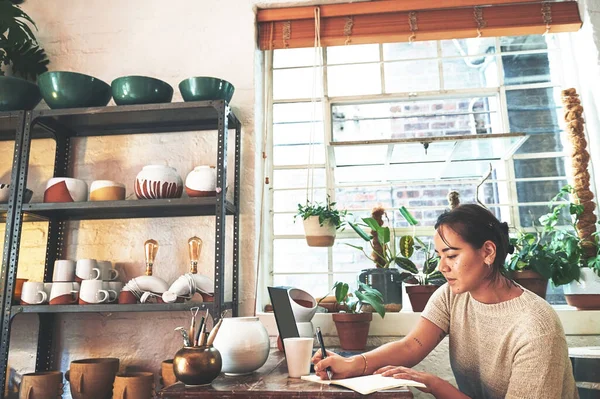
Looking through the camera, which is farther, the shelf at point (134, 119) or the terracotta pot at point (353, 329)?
the shelf at point (134, 119)

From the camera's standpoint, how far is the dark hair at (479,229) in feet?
4.84

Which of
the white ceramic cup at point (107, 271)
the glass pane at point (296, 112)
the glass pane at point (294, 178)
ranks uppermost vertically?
the glass pane at point (296, 112)

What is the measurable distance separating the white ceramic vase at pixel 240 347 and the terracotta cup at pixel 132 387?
0.63 meters

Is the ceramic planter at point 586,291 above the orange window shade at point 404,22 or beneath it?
beneath

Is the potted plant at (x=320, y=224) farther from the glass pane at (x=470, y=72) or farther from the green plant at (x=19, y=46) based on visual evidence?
the green plant at (x=19, y=46)

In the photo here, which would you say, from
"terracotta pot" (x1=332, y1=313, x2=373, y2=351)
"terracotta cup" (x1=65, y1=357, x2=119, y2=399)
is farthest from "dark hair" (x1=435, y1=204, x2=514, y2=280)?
"terracotta cup" (x1=65, y1=357, x2=119, y2=399)

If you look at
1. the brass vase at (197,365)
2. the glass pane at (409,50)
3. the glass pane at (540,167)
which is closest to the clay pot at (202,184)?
the brass vase at (197,365)

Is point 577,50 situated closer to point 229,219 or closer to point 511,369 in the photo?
point 511,369

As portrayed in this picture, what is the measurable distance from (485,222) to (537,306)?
30 centimetres

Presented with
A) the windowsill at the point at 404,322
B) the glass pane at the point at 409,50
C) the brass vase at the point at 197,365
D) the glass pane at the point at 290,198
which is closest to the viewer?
the brass vase at the point at 197,365

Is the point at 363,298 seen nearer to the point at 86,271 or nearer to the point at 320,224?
the point at 320,224

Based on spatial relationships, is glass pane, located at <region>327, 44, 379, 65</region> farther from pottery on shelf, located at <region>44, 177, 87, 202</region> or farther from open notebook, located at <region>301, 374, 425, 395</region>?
open notebook, located at <region>301, 374, 425, 395</region>

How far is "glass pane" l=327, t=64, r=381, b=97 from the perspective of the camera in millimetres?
2561

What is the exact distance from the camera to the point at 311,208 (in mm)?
2150
